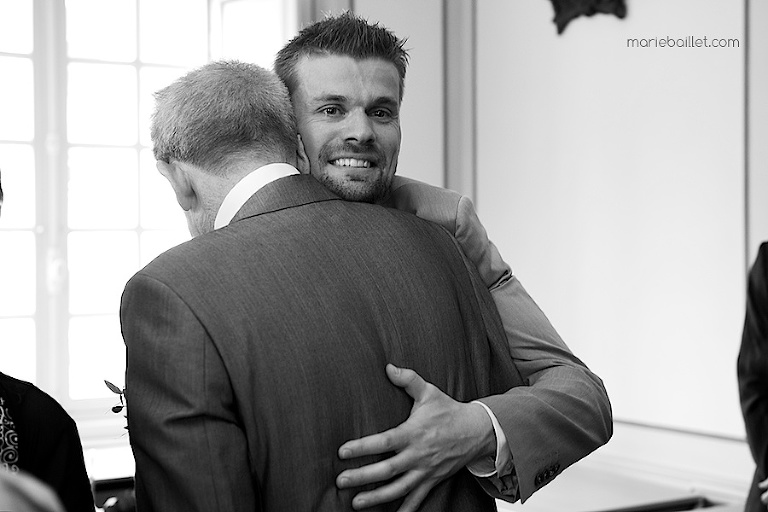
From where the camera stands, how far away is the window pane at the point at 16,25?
17.0ft

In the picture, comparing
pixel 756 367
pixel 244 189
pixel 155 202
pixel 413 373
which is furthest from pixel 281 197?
pixel 155 202

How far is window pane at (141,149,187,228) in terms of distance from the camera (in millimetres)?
5496

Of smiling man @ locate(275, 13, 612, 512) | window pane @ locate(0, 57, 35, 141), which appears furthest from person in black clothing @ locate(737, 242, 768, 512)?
window pane @ locate(0, 57, 35, 141)

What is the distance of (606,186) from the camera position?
503 centimetres

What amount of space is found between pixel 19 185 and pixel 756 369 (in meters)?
3.80

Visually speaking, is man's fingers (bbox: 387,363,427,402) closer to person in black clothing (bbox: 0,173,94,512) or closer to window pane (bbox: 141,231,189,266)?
person in black clothing (bbox: 0,173,94,512)

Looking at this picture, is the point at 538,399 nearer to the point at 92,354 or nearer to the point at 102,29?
the point at 92,354

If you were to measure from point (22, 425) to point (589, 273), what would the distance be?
13.5 ft

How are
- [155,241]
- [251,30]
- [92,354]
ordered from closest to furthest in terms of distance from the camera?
[92,354]
[155,241]
[251,30]

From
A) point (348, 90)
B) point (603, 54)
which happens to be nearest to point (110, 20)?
point (603, 54)

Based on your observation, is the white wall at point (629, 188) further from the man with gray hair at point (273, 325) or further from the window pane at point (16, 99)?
the man with gray hair at point (273, 325)

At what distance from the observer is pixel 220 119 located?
1.50m

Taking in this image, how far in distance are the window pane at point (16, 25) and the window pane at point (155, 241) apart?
1176mm

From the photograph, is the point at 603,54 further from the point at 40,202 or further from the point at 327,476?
the point at 327,476
